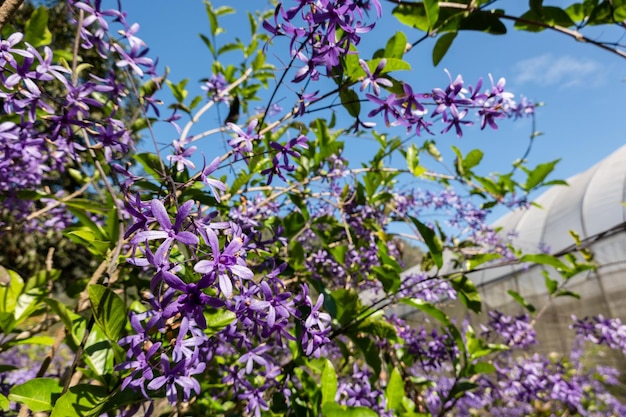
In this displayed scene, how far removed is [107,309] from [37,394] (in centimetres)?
27

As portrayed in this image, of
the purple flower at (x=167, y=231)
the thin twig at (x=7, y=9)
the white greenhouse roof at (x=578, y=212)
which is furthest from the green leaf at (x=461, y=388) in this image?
the white greenhouse roof at (x=578, y=212)

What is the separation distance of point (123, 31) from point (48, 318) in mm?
1134

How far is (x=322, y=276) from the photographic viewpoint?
8.02 ft

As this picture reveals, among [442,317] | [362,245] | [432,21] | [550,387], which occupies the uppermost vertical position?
[432,21]

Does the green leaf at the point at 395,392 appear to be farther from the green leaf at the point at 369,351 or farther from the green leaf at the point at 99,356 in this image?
the green leaf at the point at 99,356

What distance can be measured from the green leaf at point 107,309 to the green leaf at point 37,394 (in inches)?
7.1

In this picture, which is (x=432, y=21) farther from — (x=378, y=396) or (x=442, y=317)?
(x=378, y=396)

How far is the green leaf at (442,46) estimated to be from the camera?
1.04 metres

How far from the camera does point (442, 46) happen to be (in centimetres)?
105

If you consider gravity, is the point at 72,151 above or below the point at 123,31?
below

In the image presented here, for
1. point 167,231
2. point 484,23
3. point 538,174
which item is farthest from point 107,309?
point 538,174

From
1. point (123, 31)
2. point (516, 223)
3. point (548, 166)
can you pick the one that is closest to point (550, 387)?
point (548, 166)

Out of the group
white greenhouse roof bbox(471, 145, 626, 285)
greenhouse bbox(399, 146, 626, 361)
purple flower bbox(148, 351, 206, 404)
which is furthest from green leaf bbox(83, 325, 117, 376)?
white greenhouse roof bbox(471, 145, 626, 285)

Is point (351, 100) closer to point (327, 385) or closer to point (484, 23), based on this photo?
point (484, 23)
